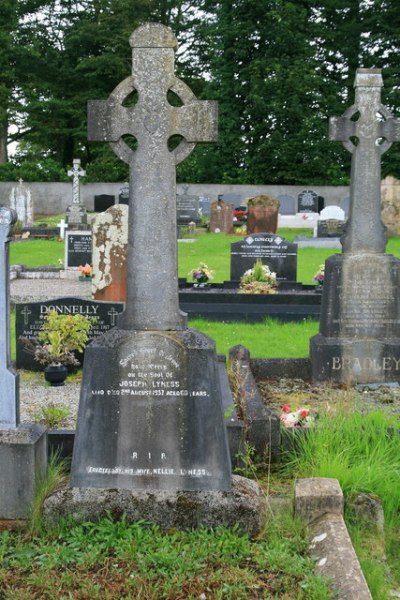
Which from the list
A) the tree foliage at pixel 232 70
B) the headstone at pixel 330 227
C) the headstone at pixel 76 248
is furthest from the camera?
the tree foliage at pixel 232 70

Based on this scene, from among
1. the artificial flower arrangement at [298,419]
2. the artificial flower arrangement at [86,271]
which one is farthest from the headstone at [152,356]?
the artificial flower arrangement at [86,271]

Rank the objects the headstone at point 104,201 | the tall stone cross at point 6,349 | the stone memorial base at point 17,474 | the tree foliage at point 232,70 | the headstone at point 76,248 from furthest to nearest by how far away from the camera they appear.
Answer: the tree foliage at point 232,70, the headstone at point 104,201, the headstone at point 76,248, the tall stone cross at point 6,349, the stone memorial base at point 17,474

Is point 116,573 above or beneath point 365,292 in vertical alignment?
beneath

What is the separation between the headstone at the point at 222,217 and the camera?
28797mm

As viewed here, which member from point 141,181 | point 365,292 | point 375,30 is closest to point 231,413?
point 141,181

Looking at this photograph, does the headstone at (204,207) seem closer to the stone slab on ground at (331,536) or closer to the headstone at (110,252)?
the headstone at (110,252)

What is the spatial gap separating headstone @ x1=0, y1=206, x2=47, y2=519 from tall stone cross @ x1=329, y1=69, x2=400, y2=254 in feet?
16.9

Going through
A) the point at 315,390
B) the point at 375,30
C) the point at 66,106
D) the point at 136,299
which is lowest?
the point at 315,390

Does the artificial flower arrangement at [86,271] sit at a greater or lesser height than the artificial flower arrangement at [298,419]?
greater

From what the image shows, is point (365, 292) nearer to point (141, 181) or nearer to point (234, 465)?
point (234, 465)

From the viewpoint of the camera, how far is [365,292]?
9.30 m

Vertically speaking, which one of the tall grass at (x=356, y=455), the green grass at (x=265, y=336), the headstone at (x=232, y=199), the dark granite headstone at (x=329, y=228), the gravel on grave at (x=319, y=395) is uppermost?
the headstone at (x=232, y=199)

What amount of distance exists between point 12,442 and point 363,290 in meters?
5.44

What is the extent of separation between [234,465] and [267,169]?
38598mm
